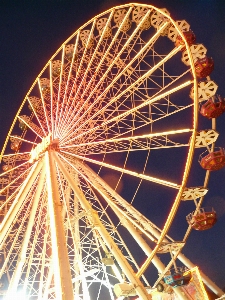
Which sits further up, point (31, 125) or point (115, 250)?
point (31, 125)

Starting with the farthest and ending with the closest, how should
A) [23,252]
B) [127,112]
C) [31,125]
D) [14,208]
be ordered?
[31,125]
[127,112]
[23,252]
[14,208]

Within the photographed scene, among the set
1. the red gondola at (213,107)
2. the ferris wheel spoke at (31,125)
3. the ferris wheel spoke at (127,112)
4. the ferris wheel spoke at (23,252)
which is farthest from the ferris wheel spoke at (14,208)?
the red gondola at (213,107)

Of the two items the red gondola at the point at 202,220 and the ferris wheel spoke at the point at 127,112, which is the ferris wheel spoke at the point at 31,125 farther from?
the red gondola at the point at 202,220

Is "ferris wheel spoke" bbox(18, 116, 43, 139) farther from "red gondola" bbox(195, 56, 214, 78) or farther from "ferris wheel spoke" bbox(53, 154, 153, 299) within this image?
"red gondola" bbox(195, 56, 214, 78)

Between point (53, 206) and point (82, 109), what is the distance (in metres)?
5.67

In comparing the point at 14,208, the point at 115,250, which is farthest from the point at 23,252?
the point at 115,250

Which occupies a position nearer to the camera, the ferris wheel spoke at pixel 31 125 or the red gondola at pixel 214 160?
the red gondola at pixel 214 160

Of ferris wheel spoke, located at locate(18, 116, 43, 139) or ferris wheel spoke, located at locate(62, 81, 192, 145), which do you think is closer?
ferris wheel spoke, located at locate(62, 81, 192, 145)

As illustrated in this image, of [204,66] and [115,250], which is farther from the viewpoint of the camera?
[204,66]

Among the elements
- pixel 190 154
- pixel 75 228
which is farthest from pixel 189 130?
pixel 75 228

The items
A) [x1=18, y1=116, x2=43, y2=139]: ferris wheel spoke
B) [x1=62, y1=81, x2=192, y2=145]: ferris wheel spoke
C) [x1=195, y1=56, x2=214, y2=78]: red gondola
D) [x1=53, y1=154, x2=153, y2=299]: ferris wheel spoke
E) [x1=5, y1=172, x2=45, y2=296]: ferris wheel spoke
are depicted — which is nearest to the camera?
[x1=53, y1=154, x2=153, y2=299]: ferris wheel spoke

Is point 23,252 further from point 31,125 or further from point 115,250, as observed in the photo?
point 31,125

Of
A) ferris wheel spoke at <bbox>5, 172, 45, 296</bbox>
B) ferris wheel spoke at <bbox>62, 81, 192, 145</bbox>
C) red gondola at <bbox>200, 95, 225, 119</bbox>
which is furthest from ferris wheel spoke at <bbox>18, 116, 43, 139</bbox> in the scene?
red gondola at <bbox>200, 95, 225, 119</bbox>

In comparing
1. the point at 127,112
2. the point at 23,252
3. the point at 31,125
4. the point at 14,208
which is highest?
the point at 127,112
